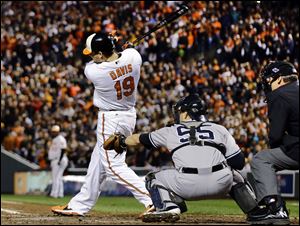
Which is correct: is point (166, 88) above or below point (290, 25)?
below

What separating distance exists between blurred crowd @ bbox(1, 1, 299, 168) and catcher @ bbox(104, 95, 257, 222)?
37.9 feet

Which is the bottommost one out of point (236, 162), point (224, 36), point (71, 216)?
point (71, 216)

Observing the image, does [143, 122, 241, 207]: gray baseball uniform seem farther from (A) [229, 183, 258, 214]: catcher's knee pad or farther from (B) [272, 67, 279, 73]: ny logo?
(B) [272, 67, 279, 73]: ny logo

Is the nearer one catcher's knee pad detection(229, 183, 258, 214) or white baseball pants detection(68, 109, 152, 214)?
Answer: catcher's knee pad detection(229, 183, 258, 214)

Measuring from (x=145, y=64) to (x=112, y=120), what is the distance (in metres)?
15.6

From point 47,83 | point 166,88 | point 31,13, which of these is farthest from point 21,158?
point 31,13

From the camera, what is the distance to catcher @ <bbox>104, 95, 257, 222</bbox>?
698 centimetres

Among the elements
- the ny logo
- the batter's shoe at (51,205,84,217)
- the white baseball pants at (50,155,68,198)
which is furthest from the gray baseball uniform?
the white baseball pants at (50,155,68,198)

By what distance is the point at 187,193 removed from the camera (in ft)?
23.2

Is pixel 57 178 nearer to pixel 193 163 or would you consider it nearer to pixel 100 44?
pixel 100 44

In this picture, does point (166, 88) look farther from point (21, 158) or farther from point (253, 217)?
point (253, 217)

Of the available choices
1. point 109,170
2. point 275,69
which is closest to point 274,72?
point 275,69

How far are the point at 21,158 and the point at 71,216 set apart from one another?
13.2m

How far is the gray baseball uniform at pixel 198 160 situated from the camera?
6969mm
